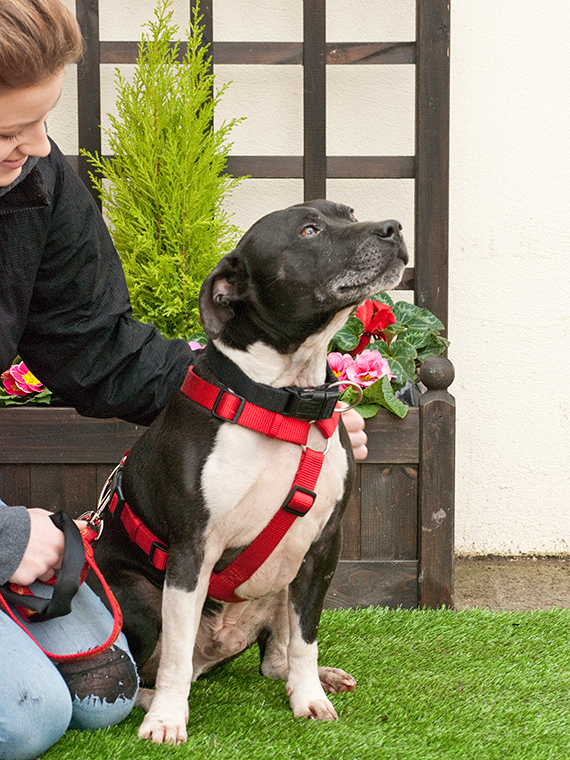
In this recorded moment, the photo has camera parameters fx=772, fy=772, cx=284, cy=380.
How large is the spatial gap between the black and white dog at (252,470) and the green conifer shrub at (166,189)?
1.11 metres

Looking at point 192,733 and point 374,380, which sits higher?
point 374,380

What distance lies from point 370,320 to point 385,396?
461 mm

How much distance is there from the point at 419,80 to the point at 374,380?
4.36 ft

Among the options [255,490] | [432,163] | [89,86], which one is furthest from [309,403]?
[89,86]

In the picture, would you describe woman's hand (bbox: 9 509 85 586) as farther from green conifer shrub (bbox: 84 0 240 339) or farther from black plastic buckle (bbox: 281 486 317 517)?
green conifer shrub (bbox: 84 0 240 339)

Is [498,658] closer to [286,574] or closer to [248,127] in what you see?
[286,574]

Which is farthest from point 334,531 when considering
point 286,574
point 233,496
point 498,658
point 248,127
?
point 248,127

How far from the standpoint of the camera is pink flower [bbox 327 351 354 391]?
275cm

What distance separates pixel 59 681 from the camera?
166 centimetres

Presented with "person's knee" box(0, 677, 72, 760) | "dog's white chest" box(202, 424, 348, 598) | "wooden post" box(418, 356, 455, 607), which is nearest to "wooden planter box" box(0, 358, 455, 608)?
"wooden post" box(418, 356, 455, 607)

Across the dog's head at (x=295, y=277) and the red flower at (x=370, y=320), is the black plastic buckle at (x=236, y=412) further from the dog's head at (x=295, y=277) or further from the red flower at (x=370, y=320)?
the red flower at (x=370, y=320)

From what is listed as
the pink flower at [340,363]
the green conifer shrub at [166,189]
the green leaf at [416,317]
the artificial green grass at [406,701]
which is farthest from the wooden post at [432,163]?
the artificial green grass at [406,701]

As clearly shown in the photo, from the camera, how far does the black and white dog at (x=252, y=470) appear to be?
1689 millimetres

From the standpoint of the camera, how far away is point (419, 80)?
313 cm
